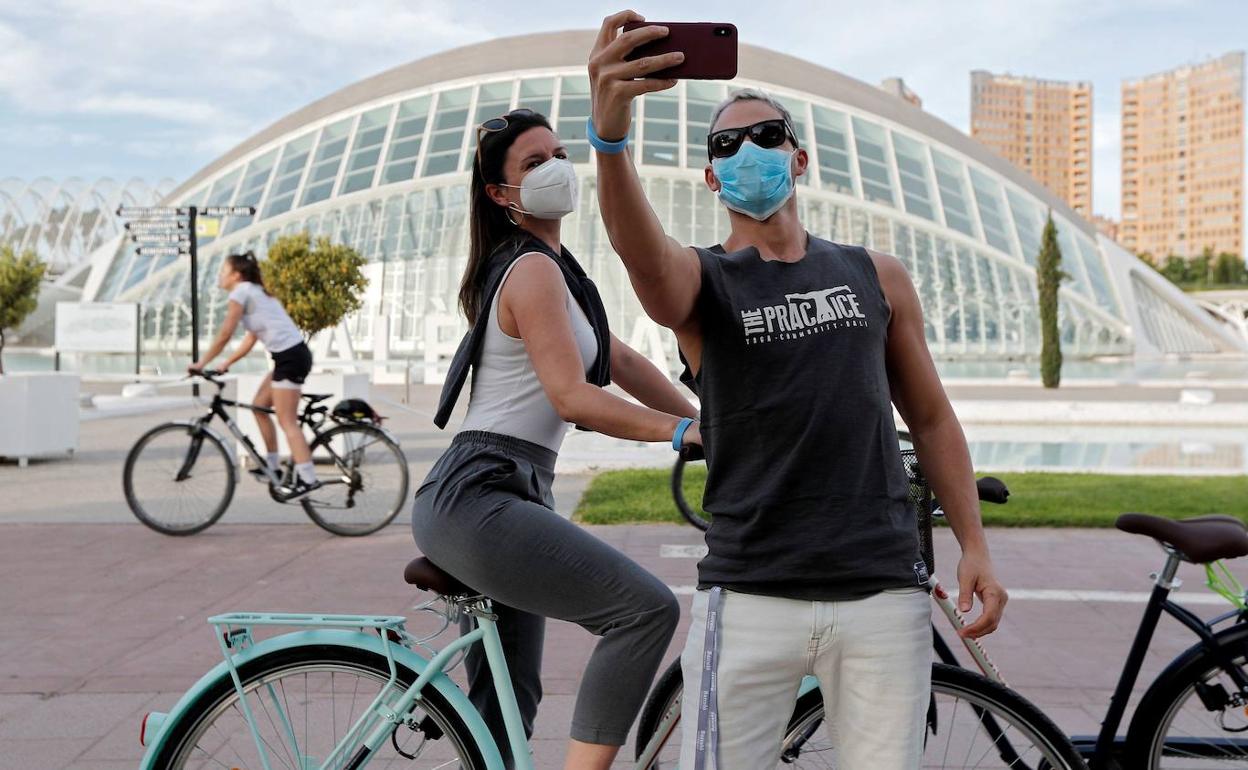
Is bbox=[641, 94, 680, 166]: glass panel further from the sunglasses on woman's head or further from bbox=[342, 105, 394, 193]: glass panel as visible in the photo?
the sunglasses on woman's head

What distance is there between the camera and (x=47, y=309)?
5456 cm

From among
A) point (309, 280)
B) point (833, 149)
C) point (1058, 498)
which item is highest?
point (833, 149)

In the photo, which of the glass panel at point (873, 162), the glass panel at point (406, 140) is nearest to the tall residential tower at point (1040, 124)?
the glass panel at point (873, 162)

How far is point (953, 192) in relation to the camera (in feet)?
124

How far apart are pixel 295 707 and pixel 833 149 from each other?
3546cm

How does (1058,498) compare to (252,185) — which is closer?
(1058,498)

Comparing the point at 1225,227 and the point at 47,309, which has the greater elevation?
the point at 1225,227

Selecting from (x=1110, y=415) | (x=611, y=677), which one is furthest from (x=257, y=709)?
(x=1110, y=415)

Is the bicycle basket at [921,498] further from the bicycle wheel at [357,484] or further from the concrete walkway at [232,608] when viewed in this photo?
the bicycle wheel at [357,484]

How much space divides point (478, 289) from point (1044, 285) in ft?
97.3

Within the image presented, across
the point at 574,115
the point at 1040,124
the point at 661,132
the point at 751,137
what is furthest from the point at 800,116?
the point at 1040,124

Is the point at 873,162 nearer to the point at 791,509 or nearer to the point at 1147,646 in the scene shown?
the point at 1147,646

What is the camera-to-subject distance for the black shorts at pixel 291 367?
7.91m

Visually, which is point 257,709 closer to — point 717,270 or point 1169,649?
point 717,270
